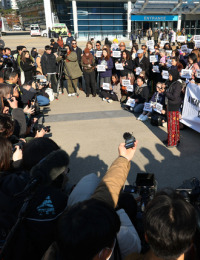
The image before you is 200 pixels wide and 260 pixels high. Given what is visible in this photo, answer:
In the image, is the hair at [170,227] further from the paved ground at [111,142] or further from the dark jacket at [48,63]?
the dark jacket at [48,63]


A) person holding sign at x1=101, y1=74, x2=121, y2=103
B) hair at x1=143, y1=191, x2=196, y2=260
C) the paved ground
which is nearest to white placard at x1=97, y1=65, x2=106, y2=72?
person holding sign at x1=101, y1=74, x2=121, y2=103

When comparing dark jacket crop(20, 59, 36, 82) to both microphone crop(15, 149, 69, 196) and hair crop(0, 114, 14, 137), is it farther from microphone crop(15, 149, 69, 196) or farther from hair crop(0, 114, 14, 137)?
microphone crop(15, 149, 69, 196)

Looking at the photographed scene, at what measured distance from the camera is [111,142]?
17.7ft

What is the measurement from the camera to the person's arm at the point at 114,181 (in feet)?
5.28

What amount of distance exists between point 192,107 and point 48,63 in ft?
18.7

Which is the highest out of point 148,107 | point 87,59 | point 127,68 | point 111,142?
point 87,59

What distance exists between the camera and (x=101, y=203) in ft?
4.25

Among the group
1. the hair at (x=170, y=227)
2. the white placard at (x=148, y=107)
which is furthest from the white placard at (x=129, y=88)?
the hair at (x=170, y=227)

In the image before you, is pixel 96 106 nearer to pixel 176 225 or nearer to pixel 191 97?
pixel 191 97

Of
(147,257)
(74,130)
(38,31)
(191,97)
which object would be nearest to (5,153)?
(147,257)

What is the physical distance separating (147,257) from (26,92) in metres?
4.68

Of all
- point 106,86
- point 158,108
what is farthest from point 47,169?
point 106,86

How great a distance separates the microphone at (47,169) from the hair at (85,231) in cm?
30

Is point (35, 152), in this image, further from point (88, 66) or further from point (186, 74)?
point (88, 66)
